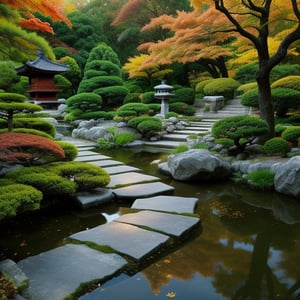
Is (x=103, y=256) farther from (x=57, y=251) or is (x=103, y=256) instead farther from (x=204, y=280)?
(x=204, y=280)

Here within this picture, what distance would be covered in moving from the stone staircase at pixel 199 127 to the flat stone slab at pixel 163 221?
597cm

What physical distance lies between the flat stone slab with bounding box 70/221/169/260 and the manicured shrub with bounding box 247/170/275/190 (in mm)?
2787

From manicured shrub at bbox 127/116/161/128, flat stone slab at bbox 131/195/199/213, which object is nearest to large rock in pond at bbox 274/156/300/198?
flat stone slab at bbox 131/195/199/213

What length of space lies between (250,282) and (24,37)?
332 cm

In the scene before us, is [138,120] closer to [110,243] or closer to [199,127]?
[199,127]

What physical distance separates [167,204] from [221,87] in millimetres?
11965

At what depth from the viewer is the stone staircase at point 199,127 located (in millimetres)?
10203

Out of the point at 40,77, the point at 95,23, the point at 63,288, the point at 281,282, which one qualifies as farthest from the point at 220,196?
the point at 95,23

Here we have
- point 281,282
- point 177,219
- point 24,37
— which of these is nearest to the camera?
point 281,282

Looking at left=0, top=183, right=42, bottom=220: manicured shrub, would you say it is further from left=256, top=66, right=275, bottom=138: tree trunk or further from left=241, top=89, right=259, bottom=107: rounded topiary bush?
left=241, top=89, right=259, bottom=107: rounded topiary bush

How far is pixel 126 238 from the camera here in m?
3.12

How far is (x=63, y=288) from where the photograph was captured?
230cm

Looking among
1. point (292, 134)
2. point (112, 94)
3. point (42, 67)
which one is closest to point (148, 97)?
point (112, 94)

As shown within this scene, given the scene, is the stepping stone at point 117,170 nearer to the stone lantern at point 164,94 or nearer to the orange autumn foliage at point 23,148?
the orange autumn foliage at point 23,148
